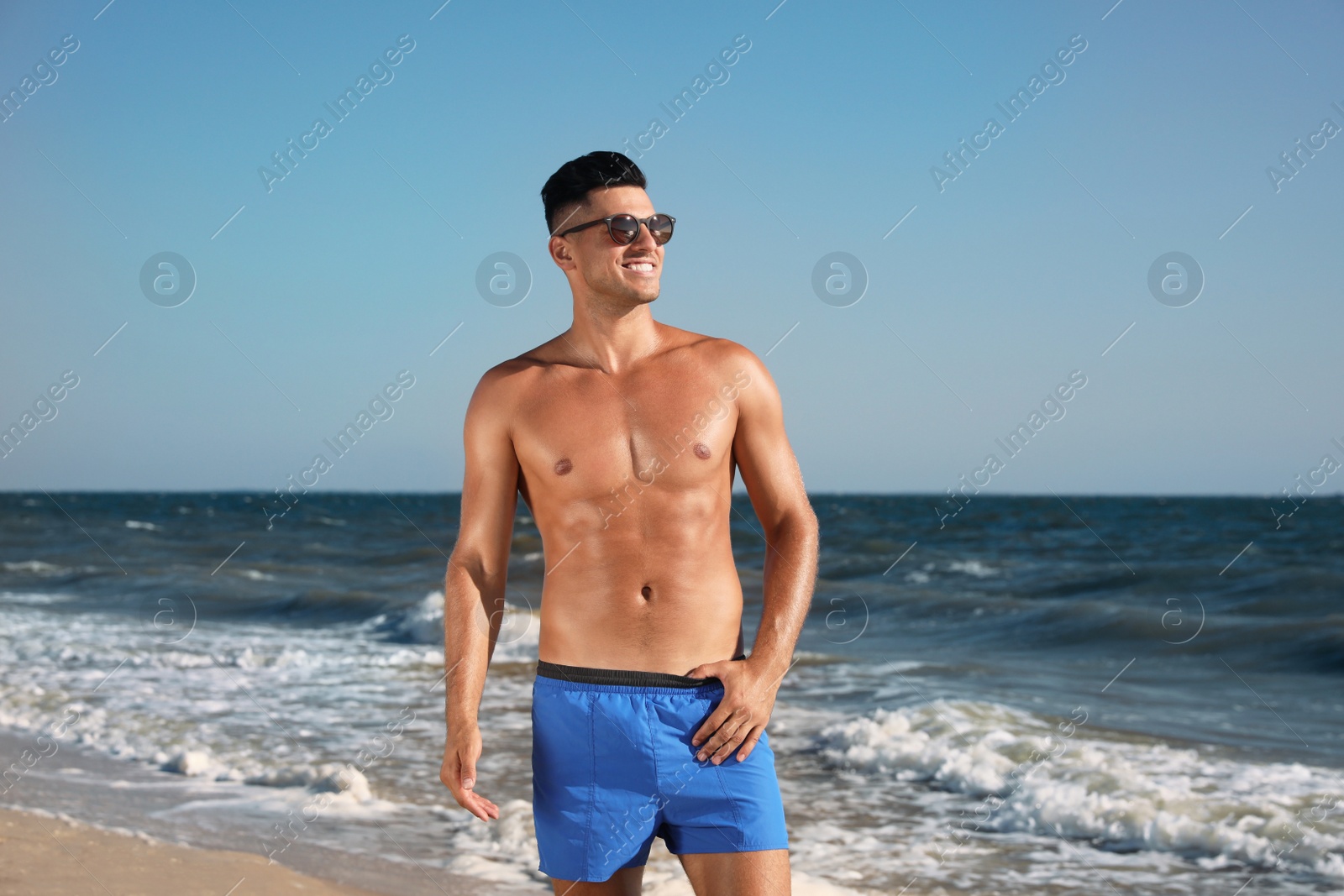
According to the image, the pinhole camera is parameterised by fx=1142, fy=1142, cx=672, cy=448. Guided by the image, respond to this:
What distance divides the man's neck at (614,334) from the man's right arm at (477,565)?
212mm

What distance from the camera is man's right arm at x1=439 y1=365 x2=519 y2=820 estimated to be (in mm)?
2455

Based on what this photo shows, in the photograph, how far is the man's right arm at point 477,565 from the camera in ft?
8.05

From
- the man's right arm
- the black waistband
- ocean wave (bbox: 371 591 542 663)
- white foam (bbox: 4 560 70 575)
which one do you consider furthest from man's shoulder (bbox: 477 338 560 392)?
white foam (bbox: 4 560 70 575)

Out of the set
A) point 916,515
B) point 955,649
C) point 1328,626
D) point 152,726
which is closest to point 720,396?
point 152,726

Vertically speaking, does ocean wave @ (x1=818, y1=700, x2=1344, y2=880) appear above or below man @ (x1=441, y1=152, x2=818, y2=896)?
below

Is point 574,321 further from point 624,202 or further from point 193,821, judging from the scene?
point 193,821

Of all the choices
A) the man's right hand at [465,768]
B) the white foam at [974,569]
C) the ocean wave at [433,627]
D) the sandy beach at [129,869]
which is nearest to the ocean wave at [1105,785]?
the sandy beach at [129,869]

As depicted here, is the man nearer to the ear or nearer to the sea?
the ear

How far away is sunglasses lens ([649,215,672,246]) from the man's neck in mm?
167

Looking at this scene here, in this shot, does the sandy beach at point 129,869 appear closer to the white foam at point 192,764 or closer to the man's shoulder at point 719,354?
the white foam at point 192,764

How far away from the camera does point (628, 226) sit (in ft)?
7.99

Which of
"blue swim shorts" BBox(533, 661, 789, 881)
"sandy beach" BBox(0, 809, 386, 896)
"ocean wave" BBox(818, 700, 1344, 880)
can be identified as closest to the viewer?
"blue swim shorts" BBox(533, 661, 789, 881)

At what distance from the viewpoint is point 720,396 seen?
8.24 ft

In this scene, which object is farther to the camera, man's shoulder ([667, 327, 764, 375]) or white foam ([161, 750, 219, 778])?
white foam ([161, 750, 219, 778])
